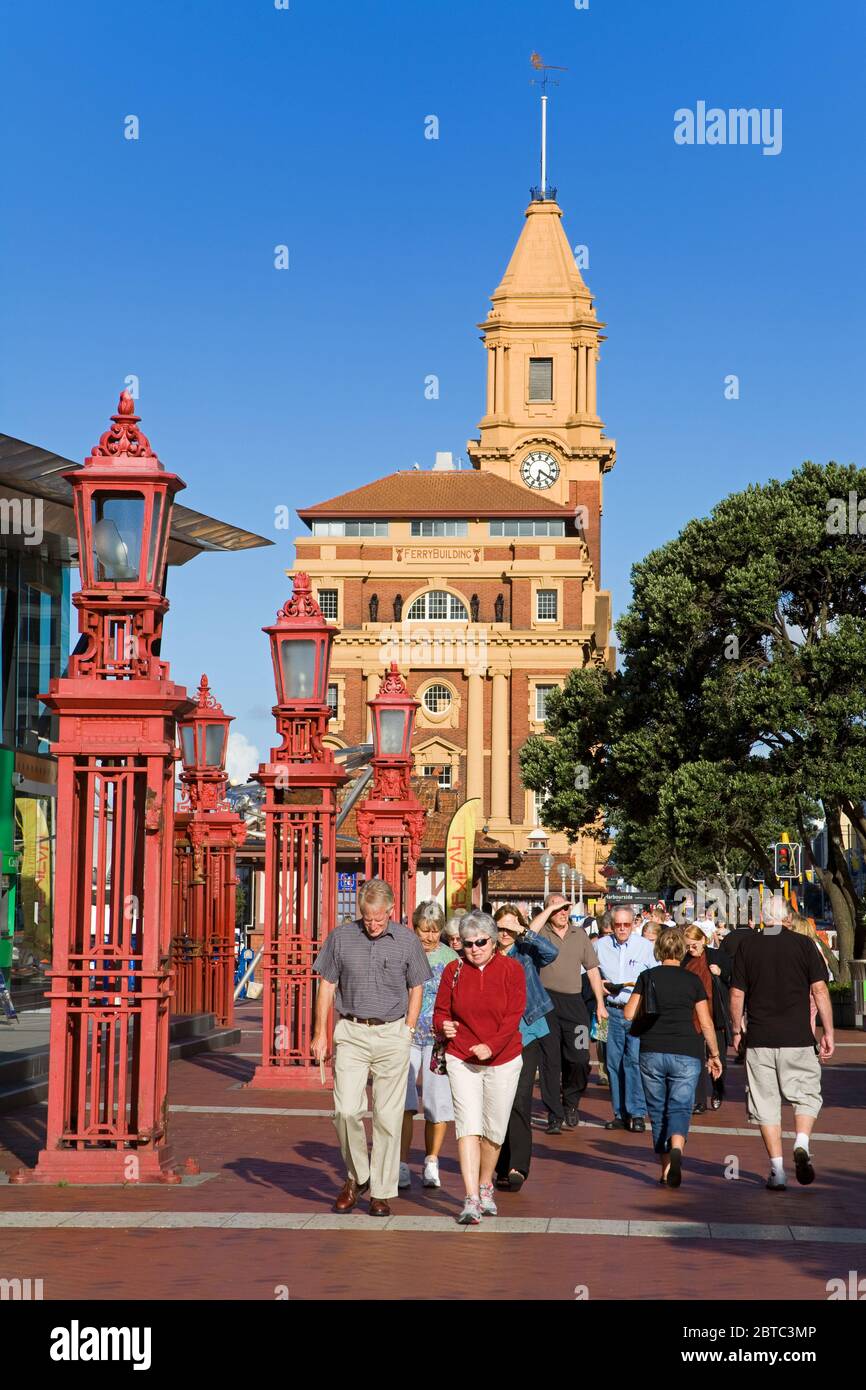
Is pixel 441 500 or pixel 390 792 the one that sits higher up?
pixel 441 500

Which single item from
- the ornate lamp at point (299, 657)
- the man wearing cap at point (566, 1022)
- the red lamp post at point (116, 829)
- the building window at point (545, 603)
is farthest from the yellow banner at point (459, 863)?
the building window at point (545, 603)

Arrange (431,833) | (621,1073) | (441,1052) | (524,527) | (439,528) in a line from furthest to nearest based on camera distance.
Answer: (439,528)
(524,527)
(431,833)
(621,1073)
(441,1052)

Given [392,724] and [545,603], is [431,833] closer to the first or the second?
[392,724]

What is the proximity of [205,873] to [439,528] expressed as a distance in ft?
239

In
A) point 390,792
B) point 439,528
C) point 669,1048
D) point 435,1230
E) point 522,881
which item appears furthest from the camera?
point 439,528

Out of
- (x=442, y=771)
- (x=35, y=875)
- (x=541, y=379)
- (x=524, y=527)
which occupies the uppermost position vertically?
(x=541, y=379)

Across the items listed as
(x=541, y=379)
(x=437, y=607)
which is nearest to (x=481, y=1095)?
(x=437, y=607)

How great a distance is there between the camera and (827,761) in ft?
118

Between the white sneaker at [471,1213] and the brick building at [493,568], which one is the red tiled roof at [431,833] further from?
the white sneaker at [471,1213]

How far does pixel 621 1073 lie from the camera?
15836 millimetres

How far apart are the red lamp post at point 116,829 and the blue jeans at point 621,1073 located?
16.5 feet

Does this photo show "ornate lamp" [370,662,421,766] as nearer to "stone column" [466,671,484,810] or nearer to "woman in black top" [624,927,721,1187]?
"woman in black top" [624,927,721,1187]

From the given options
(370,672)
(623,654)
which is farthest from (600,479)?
(623,654)

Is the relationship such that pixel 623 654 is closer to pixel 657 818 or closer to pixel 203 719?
pixel 657 818
